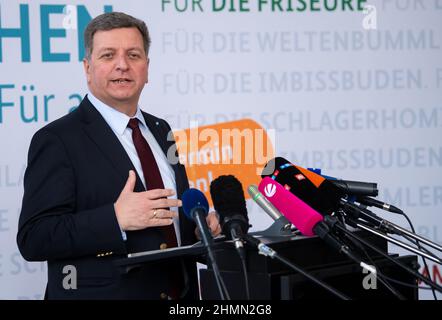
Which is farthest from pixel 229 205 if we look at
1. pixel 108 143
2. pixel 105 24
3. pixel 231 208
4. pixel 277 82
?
pixel 277 82

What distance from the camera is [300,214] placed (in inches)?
63.9

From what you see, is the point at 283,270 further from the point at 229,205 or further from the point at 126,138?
the point at 126,138

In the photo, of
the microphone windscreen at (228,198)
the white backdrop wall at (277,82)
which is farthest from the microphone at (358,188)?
the white backdrop wall at (277,82)

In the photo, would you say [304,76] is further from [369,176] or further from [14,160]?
[14,160]

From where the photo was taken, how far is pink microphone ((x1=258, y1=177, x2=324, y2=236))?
1595mm

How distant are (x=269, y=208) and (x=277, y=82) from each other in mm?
1962

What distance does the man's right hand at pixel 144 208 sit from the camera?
6.04 feet

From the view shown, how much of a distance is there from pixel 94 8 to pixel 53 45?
303 mm

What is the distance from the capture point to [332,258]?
1647mm

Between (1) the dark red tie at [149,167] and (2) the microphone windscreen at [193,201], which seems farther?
(1) the dark red tie at [149,167]

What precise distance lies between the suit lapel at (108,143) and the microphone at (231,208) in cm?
50

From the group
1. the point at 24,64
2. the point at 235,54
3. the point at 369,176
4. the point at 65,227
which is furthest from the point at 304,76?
the point at 65,227

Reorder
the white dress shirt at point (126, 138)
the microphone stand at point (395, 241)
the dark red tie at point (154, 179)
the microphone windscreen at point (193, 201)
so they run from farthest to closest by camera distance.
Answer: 1. the white dress shirt at point (126, 138)
2. the dark red tie at point (154, 179)
3. the microphone windscreen at point (193, 201)
4. the microphone stand at point (395, 241)

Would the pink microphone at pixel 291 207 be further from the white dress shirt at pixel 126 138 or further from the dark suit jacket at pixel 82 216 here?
the white dress shirt at pixel 126 138
